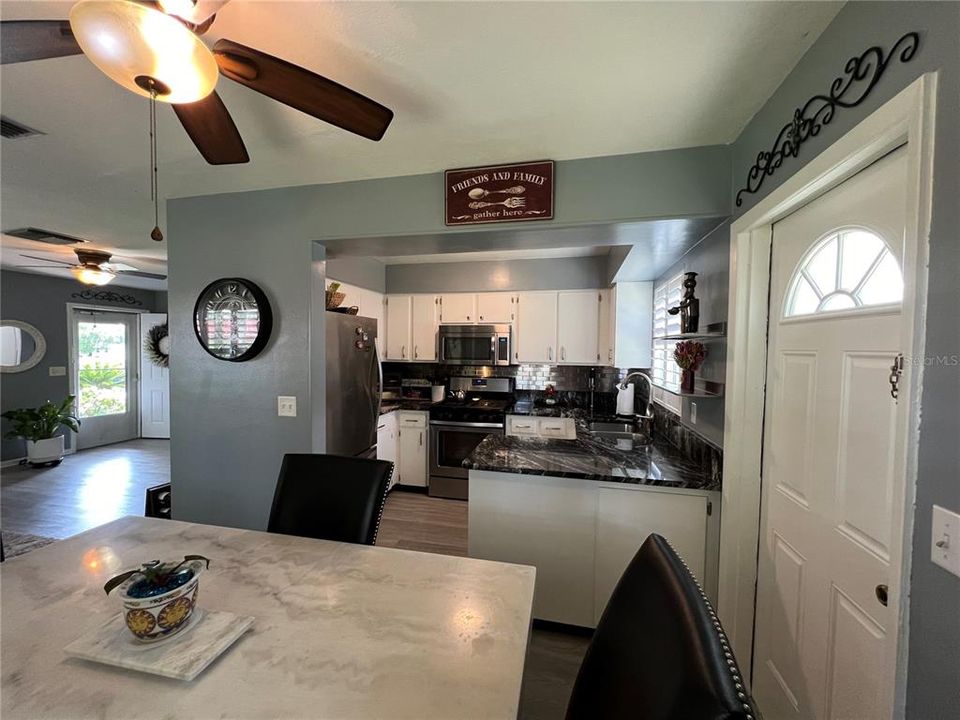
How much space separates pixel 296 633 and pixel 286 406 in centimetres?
154

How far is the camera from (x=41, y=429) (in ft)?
15.0

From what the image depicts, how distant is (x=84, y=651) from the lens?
80cm

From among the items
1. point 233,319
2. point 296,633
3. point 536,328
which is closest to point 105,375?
point 233,319

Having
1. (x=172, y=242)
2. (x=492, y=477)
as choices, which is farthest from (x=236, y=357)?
(x=492, y=477)

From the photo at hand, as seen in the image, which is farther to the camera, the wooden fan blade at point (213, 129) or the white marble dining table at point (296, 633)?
the wooden fan blade at point (213, 129)

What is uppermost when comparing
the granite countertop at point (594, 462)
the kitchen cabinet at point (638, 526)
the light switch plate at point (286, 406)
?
the light switch plate at point (286, 406)

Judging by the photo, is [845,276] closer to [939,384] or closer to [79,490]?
[939,384]

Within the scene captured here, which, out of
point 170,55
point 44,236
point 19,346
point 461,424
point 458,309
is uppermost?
point 44,236

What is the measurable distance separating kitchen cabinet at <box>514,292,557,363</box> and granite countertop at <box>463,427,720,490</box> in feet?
5.16

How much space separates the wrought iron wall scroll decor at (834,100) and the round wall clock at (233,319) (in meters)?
2.46

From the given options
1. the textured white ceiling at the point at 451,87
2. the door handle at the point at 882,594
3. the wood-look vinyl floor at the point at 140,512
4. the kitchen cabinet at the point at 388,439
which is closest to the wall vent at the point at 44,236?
the textured white ceiling at the point at 451,87

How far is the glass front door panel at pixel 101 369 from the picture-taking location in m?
5.35

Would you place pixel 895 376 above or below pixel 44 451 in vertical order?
above

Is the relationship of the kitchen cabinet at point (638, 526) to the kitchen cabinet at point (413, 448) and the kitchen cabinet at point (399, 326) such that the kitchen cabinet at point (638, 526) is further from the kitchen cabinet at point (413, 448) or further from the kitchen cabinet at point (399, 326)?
the kitchen cabinet at point (399, 326)
